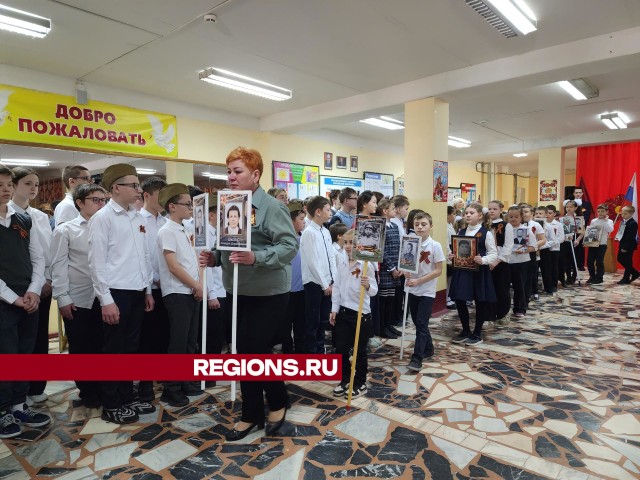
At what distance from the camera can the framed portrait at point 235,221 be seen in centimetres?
225

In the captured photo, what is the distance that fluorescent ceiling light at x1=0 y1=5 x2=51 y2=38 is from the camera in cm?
368

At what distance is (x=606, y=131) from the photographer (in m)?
9.48

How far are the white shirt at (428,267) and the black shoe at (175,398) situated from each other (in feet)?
6.81

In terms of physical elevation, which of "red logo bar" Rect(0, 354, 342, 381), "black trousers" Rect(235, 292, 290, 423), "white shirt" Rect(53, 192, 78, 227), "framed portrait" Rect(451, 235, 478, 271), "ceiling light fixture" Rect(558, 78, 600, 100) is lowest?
"red logo bar" Rect(0, 354, 342, 381)

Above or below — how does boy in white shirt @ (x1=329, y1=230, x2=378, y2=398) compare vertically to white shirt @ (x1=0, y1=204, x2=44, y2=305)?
below

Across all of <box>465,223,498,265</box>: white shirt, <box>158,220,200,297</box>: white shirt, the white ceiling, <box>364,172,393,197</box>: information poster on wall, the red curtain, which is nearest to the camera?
<box>158,220,200,297</box>: white shirt

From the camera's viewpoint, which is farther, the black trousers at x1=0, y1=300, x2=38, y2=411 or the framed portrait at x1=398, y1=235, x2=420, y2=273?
the framed portrait at x1=398, y1=235, x2=420, y2=273

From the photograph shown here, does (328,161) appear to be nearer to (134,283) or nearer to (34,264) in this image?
(134,283)


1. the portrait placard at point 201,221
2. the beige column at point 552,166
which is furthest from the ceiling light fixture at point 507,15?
the beige column at point 552,166

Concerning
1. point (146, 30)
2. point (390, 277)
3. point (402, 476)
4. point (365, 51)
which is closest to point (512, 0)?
point (365, 51)

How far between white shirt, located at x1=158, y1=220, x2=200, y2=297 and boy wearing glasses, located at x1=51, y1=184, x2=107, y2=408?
484 mm

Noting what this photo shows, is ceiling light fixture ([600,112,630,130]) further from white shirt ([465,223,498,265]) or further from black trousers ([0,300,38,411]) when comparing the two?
black trousers ([0,300,38,411])

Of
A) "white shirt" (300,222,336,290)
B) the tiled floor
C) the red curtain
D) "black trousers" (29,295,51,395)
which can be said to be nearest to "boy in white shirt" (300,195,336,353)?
"white shirt" (300,222,336,290)

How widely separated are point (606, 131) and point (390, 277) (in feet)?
27.1
